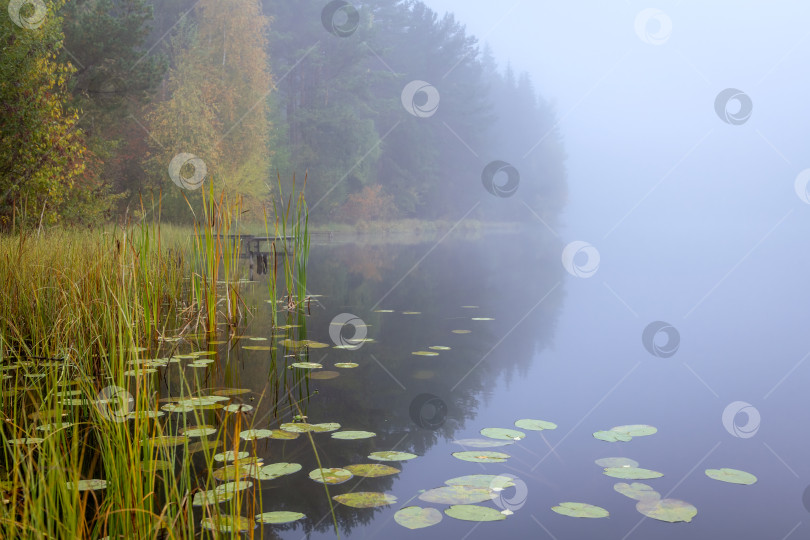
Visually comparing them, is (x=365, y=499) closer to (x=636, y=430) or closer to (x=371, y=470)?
(x=371, y=470)

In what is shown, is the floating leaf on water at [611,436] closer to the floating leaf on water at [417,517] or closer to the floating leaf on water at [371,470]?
the floating leaf on water at [371,470]

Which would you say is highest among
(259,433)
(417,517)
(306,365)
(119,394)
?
(119,394)

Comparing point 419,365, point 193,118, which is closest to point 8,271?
point 419,365

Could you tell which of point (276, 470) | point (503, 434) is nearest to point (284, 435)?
point (276, 470)

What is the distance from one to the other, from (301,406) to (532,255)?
17556mm

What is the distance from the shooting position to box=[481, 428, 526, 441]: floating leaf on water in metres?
3.49

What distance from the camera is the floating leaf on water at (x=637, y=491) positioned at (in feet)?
8.84

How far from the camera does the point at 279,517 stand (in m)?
2.37

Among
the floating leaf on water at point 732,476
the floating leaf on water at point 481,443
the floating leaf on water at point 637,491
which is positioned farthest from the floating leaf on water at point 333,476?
the floating leaf on water at point 732,476

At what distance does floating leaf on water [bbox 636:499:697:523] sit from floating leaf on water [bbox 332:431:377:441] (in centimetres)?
142

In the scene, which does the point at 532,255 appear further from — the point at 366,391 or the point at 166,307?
the point at 366,391

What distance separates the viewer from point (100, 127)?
18688 mm

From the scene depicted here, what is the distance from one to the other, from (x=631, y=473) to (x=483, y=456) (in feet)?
2.26

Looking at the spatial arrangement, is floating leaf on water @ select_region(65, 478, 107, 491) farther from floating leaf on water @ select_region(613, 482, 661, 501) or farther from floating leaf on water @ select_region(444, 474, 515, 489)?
floating leaf on water @ select_region(613, 482, 661, 501)
